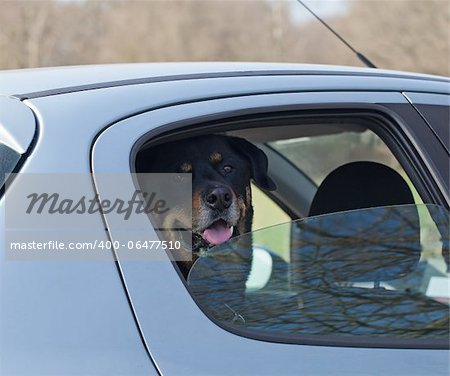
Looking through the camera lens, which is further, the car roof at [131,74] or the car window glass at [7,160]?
the car roof at [131,74]

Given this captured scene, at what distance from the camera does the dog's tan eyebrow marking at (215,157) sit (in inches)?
118

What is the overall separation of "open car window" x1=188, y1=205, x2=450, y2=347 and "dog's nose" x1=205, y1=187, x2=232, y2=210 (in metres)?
0.81

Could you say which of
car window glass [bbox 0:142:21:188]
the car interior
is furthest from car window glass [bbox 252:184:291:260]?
car window glass [bbox 0:142:21:188]

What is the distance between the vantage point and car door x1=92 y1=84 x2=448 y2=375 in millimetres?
1549

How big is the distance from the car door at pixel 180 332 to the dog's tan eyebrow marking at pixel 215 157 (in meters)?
1.19

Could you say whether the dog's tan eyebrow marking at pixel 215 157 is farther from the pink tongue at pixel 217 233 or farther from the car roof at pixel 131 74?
the car roof at pixel 131 74

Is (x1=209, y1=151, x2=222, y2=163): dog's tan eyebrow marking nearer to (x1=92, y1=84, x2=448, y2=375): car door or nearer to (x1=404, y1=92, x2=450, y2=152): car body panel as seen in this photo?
(x1=404, y1=92, x2=450, y2=152): car body panel

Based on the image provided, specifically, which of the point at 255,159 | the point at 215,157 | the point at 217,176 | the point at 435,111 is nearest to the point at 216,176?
the point at 217,176

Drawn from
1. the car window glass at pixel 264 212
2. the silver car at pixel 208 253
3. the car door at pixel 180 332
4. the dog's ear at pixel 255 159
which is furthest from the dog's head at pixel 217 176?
the car door at pixel 180 332

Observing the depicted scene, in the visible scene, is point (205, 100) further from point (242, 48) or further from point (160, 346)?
point (242, 48)

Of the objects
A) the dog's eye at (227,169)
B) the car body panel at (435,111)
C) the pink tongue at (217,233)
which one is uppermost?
the dog's eye at (227,169)

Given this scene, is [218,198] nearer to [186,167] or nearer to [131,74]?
[186,167]

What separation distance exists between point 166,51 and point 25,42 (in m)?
8.40

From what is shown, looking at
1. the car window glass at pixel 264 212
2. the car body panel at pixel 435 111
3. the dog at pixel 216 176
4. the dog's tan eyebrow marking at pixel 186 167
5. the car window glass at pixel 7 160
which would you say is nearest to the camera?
the car window glass at pixel 7 160
